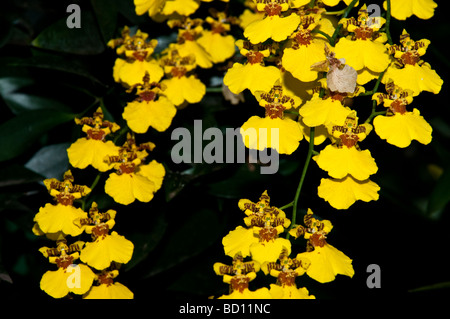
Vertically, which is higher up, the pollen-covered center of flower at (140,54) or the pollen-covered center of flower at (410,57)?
the pollen-covered center of flower at (410,57)

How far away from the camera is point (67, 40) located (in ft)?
2.87

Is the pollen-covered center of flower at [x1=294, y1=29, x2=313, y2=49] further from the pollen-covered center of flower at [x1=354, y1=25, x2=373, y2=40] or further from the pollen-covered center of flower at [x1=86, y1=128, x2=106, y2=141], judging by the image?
the pollen-covered center of flower at [x1=86, y1=128, x2=106, y2=141]

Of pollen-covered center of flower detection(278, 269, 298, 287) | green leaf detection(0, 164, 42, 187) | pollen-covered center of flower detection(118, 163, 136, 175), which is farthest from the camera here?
green leaf detection(0, 164, 42, 187)

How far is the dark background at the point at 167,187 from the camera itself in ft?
2.81

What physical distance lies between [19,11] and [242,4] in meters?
0.35

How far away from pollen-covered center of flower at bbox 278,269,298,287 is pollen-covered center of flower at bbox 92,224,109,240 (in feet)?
0.72

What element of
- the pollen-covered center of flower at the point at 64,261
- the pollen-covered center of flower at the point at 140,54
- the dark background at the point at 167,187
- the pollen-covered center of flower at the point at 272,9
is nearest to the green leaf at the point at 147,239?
the dark background at the point at 167,187

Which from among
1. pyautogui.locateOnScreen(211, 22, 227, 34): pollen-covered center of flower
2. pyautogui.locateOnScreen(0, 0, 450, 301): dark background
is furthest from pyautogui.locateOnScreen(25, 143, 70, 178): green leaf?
pyautogui.locateOnScreen(211, 22, 227, 34): pollen-covered center of flower

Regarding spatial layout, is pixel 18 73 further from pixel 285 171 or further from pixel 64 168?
pixel 285 171

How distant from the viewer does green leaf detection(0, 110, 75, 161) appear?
86 cm

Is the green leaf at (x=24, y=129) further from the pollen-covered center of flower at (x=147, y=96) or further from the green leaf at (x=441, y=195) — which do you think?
the green leaf at (x=441, y=195)

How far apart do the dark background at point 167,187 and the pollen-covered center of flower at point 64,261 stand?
0.12 metres

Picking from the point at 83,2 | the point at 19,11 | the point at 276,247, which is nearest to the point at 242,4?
the point at 83,2

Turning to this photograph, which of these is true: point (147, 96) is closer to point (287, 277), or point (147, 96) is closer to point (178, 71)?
point (178, 71)
